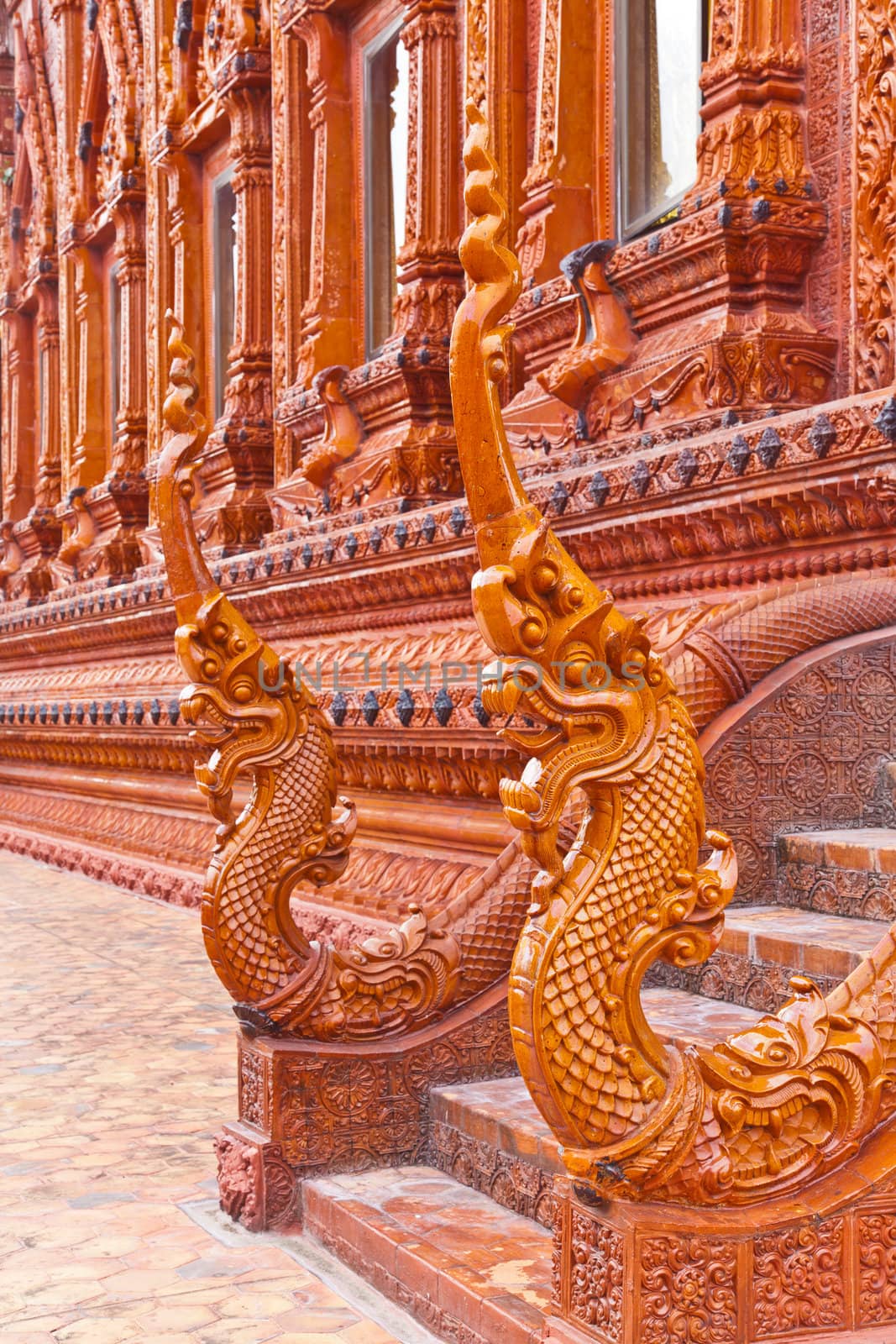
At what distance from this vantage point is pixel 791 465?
3.38 metres

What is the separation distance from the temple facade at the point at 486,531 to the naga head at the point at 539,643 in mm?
11

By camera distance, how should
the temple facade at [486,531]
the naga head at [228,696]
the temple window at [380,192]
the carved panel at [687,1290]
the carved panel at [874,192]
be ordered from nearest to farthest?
the carved panel at [687,1290] → the temple facade at [486,531] → the naga head at [228,696] → the carved panel at [874,192] → the temple window at [380,192]

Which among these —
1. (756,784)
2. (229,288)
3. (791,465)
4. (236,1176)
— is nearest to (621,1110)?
(236,1176)

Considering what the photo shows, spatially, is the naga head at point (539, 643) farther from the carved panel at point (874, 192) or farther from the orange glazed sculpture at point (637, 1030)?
the carved panel at point (874, 192)

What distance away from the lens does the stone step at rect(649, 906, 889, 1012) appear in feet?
7.89

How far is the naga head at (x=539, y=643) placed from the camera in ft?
5.76

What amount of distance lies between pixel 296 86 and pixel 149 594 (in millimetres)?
2608

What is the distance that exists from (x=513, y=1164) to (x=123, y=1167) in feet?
2.68

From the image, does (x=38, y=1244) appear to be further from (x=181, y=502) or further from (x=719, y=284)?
(x=719, y=284)

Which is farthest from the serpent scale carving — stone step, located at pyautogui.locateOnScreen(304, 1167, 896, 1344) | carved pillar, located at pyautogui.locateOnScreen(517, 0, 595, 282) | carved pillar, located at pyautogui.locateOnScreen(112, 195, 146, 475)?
carved pillar, located at pyautogui.locateOnScreen(112, 195, 146, 475)

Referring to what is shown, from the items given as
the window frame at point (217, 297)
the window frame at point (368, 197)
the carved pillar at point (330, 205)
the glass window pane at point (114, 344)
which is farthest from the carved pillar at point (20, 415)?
the window frame at point (368, 197)

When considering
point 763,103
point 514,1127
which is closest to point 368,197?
point 763,103

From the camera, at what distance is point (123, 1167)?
2848mm

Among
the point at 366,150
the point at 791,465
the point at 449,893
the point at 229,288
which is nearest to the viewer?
the point at 791,465
